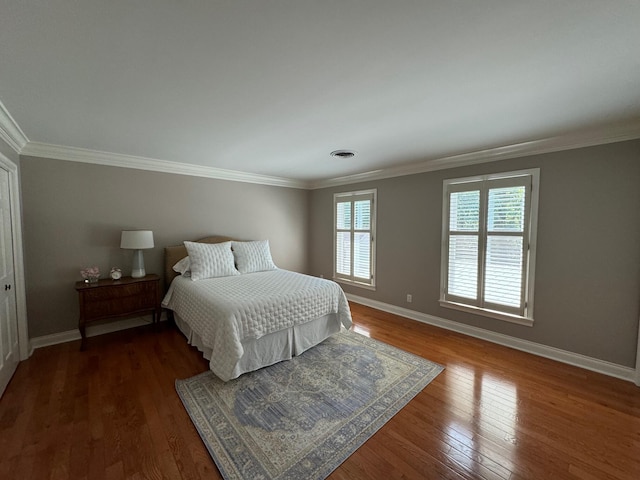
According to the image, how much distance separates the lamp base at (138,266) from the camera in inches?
129

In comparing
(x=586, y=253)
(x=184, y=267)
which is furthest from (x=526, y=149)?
(x=184, y=267)

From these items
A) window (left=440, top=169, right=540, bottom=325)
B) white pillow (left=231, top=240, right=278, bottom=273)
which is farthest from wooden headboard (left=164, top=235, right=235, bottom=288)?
window (left=440, top=169, right=540, bottom=325)

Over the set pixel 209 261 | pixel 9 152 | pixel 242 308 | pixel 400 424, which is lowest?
pixel 400 424

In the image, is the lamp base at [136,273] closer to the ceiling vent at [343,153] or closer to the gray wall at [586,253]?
the ceiling vent at [343,153]

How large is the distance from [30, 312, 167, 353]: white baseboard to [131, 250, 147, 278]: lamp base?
67 cm

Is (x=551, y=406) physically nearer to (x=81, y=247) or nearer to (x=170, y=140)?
(x=170, y=140)

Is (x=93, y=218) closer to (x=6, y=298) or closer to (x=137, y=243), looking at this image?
(x=137, y=243)

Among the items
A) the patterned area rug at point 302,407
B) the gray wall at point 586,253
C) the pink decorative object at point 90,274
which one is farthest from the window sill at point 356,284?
the pink decorative object at point 90,274

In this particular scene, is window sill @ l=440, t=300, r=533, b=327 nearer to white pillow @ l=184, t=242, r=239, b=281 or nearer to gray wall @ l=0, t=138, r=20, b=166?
white pillow @ l=184, t=242, r=239, b=281

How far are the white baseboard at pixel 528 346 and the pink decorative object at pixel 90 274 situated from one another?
155 inches

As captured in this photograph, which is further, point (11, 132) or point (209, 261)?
point (209, 261)

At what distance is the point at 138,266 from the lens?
3.31 metres

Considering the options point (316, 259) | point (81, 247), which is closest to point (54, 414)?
point (81, 247)

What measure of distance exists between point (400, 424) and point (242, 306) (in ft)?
4.99
